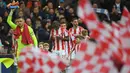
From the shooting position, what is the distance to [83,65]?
4.49 meters

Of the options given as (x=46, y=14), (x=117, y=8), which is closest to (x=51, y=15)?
(x=46, y=14)

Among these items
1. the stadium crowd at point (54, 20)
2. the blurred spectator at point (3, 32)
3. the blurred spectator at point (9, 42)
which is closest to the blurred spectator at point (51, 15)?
the stadium crowd at point (54, 20)

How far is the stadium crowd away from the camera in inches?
616

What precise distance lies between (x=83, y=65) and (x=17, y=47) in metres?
8.70

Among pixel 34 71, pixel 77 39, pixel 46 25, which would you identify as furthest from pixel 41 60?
pixel 46 25

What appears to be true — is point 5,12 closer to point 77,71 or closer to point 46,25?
point 46,25

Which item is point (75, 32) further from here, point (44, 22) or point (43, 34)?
point (44, 22)

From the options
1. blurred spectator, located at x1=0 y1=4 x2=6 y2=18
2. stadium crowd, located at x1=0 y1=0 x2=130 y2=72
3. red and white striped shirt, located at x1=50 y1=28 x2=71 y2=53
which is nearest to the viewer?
stadium crowd, located at x1=0 y1=0 x2=130 y2=72

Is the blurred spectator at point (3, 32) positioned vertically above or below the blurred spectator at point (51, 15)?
below

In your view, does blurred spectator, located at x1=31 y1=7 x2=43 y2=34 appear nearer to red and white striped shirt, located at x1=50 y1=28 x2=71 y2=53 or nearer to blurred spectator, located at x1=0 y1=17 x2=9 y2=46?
blurred spectator, located at x1=0 y1=17 x2=9 y2=46

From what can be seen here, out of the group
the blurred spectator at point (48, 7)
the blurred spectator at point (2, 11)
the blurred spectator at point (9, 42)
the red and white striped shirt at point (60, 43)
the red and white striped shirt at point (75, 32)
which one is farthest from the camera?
the blurred spectator at point (48, 7)

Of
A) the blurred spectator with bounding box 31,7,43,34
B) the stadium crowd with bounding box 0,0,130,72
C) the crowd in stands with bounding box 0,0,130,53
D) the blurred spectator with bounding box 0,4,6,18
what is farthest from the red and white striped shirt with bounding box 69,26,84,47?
the blurred spectator with bounding box 0,4,6,18

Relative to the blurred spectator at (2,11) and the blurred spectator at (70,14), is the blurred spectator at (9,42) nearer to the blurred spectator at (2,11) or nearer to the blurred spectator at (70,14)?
the blurred spectator at (2,11)

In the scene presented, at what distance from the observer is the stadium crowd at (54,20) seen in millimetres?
15641
